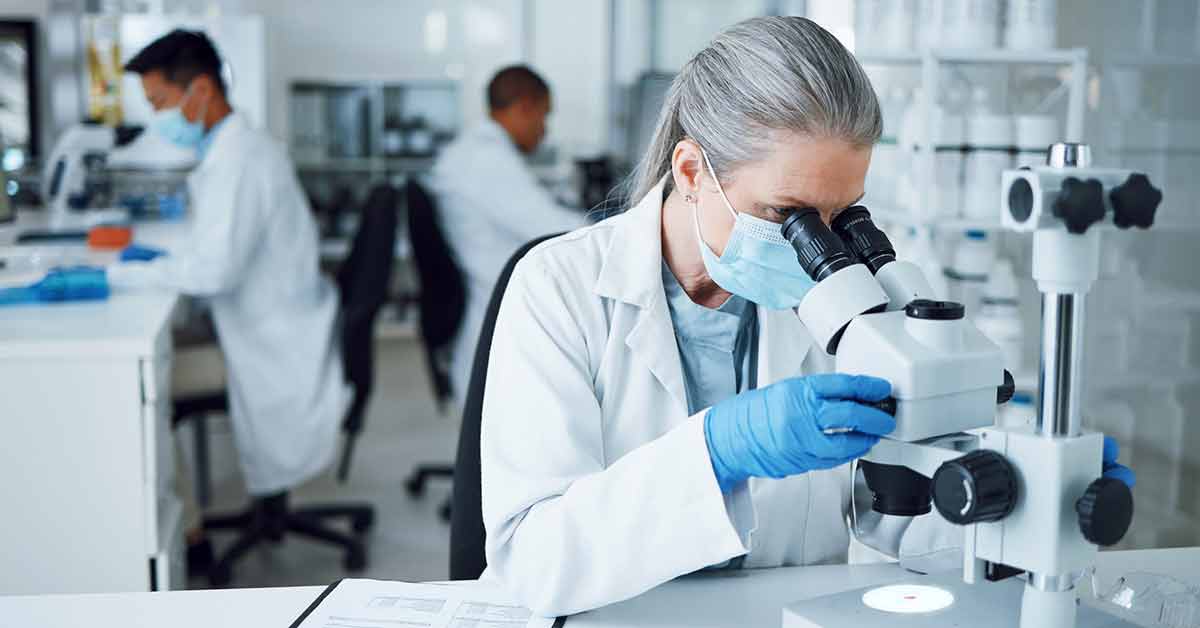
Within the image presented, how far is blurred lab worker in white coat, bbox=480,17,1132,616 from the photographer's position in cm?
94

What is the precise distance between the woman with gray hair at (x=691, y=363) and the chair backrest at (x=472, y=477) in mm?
114

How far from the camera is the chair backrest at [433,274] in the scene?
311 cm

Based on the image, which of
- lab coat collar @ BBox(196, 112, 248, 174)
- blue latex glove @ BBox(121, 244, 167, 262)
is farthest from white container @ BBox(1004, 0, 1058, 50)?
blue latex glove @ BBox(121, 244, 167, 262)

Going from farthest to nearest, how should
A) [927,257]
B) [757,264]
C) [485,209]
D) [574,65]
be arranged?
[574,65]
[485,209]
[927,257]
[757,264]

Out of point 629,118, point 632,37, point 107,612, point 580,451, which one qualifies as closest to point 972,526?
point 580,451

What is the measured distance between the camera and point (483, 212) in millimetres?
3268

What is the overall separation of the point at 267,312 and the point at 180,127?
1.76 ft

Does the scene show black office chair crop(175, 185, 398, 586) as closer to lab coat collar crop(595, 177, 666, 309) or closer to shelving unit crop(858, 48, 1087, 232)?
shelving unit crop(858, 48, 1087, 232)

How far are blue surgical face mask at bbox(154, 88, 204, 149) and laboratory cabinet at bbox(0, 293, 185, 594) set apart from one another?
3.24ft

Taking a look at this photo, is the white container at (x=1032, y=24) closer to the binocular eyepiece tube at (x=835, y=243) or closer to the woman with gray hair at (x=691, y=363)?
the woman with gray hair at (x=691, y=363)

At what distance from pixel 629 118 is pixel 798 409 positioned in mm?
4609

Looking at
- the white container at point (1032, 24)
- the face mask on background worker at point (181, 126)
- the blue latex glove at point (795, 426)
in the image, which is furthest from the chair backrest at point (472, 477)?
the face mask on background worker at point (181, 126)

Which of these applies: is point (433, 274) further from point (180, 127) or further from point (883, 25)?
point (883, 25)

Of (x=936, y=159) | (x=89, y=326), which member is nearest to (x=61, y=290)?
(x=89, y=326)
